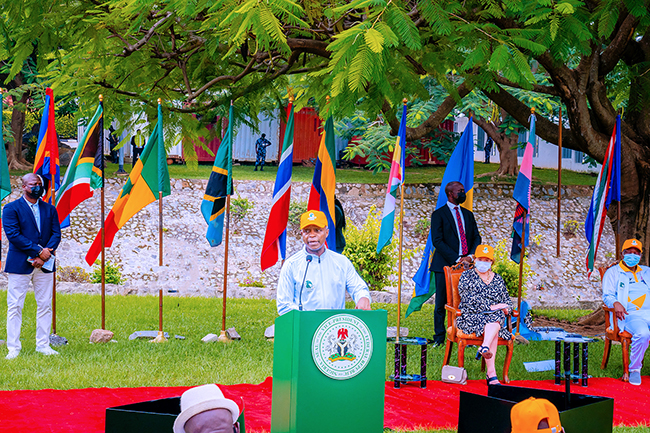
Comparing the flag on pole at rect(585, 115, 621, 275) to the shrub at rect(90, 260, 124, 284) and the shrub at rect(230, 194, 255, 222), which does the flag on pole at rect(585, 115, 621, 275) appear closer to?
the shrub at rect(90, 260, 124, 284)

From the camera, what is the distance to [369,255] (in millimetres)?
14609

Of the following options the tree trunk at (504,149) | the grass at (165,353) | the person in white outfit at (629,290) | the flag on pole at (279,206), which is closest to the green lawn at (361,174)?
the tree trunk at (504,149)

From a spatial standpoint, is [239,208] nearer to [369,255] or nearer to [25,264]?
[369,255]

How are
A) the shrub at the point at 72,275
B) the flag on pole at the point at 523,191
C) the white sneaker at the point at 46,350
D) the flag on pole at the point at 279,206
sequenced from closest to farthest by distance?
the white sneaker at the point at 46,350
the flag on pole at the point at 523,191
the flag on pole at the point at 279,206
the shrub at the point at 72,275

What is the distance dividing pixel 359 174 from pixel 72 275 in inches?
476

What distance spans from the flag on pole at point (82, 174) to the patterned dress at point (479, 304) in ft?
16.8

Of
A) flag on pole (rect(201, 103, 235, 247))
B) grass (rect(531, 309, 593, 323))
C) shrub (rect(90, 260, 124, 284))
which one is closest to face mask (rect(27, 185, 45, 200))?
flag on pole (rect(201, 103, 235, 247))

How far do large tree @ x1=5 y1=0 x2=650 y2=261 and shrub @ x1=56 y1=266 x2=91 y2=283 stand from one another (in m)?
5.45

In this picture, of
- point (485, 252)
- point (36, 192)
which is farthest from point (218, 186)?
point (485, 252)

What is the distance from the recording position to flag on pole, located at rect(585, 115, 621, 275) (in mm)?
8898

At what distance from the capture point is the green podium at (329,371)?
435cm

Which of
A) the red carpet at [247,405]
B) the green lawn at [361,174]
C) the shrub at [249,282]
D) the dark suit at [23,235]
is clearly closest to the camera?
the red carpet at [247,405]

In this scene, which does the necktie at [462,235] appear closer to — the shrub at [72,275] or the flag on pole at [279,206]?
the flag on pole at [279,206]

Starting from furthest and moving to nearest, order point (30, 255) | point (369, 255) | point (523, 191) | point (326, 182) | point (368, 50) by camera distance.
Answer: point (369, 255)
point (326, 182)
point (523, 191)
point (30, 255)
point (368, 50)
